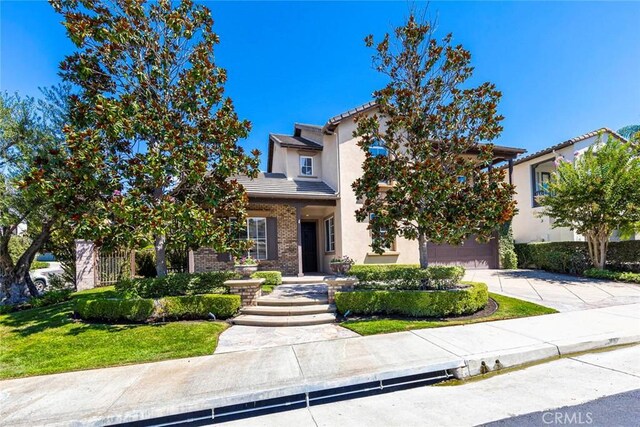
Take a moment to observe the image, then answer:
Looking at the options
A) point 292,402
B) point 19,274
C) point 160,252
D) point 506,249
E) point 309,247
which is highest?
point 160,252

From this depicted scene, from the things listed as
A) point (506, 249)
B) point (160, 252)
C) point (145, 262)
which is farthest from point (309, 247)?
point (506, 249)

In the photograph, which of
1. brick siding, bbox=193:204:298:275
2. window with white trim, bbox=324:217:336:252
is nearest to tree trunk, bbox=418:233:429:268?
window with white trim, bbox=324:217:336:252

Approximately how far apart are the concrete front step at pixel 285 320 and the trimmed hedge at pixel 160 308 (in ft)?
1.52

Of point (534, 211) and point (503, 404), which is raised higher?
point (534, 211)

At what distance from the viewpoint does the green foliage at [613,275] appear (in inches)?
421

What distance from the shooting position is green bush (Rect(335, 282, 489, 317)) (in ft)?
24.0

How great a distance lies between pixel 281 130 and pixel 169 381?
15.5 meters

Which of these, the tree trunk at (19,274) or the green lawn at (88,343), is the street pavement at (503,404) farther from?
the tree trunk at (19,274)

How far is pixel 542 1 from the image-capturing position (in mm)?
9422

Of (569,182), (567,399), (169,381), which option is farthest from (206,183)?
(569,182)

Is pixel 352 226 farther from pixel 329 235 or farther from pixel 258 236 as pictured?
pixel 258 236

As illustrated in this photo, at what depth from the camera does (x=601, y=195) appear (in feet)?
38.1

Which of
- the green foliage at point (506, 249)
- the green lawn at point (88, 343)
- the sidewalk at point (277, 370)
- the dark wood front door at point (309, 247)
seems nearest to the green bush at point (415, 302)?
the sidewalk at point (277, 370)

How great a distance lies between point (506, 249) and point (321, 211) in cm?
949
